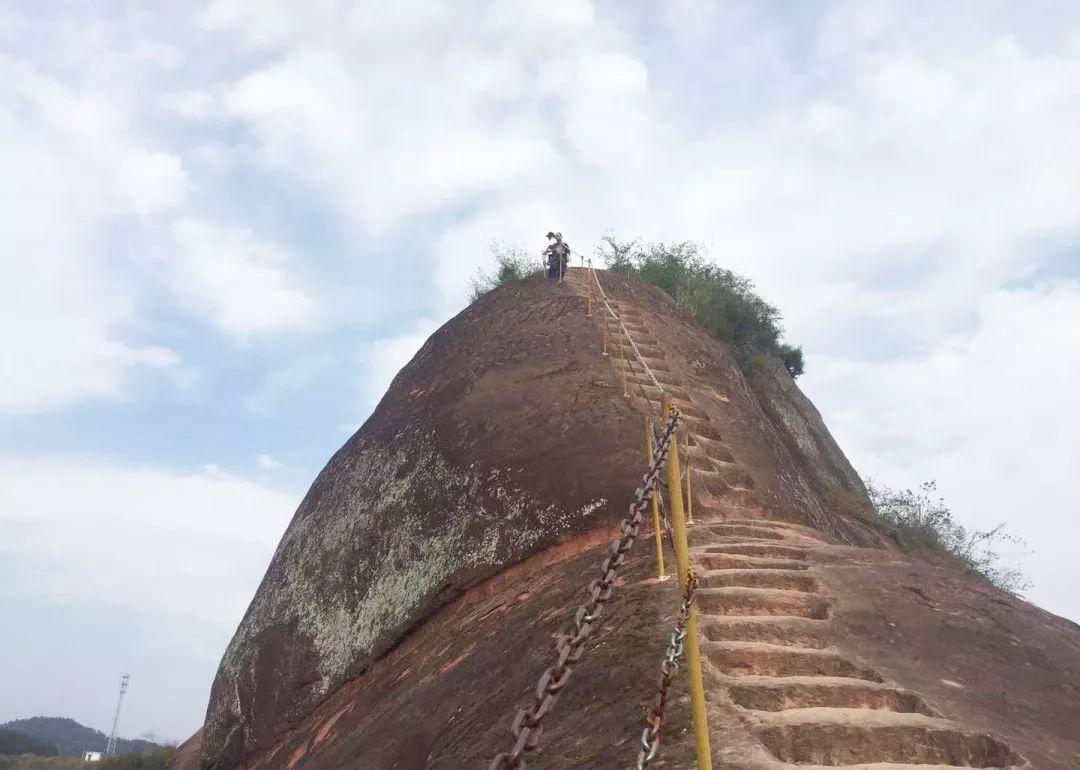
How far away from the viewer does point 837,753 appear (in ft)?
13.3

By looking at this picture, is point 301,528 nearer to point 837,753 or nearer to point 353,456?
point 353,456

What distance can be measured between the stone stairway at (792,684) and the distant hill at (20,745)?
244ft

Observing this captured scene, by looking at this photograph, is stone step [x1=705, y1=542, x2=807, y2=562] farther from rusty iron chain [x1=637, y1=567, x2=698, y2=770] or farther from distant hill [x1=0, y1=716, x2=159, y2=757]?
distant hill [x1=0, y1=716, x2=159, y2=757]

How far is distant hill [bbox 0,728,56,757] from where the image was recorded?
64.6m

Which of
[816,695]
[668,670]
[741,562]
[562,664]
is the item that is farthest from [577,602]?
[562,664]

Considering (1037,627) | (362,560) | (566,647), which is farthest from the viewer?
(362,560)

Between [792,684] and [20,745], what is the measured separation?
80.8 m

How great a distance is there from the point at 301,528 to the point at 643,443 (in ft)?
21.8

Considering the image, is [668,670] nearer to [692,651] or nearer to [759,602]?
[692,651]

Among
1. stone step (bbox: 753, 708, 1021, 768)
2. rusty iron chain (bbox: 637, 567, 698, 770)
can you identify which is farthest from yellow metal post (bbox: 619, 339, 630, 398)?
rusty iron chain (bbox: 637, 567, 698, 770)

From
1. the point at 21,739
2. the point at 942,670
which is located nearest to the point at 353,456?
the point at 942,670

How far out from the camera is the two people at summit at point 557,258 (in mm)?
15625

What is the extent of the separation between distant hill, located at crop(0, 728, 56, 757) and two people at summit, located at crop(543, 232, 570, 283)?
2685 inches

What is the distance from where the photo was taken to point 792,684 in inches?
183
